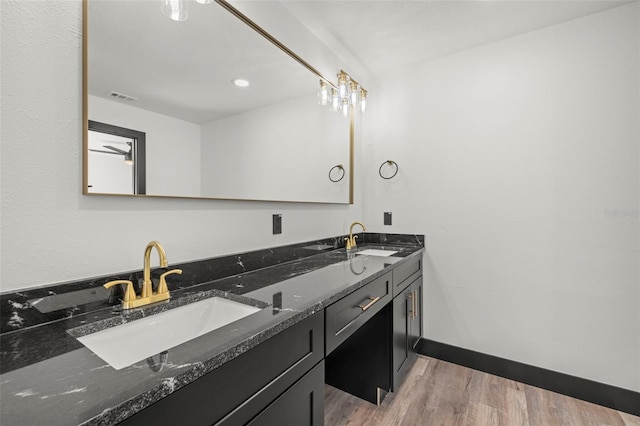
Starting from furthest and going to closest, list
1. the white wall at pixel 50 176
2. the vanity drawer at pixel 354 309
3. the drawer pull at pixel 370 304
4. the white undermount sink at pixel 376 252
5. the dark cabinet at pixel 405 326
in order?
1. the white undermount sink at pixel 376 252
2. the dark cabinet at pixel 405 326
3. the drawer pull at pixel 370 304
4. the vanity drawer at pixel 354 309
5. the white wall at pixel 50 176

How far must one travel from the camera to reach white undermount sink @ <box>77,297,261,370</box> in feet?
2.66

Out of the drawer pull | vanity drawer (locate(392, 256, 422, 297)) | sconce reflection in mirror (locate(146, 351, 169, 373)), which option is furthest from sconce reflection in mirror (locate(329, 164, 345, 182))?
sconce reflection in mirror (locate(146, 351, 169, 373))

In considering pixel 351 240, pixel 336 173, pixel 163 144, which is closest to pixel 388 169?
pixel 336 173

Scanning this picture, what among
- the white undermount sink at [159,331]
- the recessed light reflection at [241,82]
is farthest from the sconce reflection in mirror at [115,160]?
the recessed light reflection at [241,82]

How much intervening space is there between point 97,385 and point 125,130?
85 cm

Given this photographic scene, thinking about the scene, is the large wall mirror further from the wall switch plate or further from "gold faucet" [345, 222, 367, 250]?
"gold faucet" [345, 222, 367, 250]

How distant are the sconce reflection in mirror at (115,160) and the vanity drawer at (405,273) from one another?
1.39 metres

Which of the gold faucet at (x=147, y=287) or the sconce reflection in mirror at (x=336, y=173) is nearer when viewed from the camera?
the gold faucet at (x=147, y=287)

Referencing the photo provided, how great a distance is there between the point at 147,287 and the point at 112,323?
0.17 metres

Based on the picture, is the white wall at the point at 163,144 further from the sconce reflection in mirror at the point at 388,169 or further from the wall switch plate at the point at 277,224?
the sconce reflection in mirror at the point at 388,169

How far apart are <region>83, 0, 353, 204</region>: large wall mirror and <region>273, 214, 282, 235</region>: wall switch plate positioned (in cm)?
12

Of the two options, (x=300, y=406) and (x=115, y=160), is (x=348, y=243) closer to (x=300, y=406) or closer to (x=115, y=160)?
(x=300, y=406)

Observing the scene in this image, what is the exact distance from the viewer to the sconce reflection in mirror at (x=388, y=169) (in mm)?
2573

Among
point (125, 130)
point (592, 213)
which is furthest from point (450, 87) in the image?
point (125, 130)
